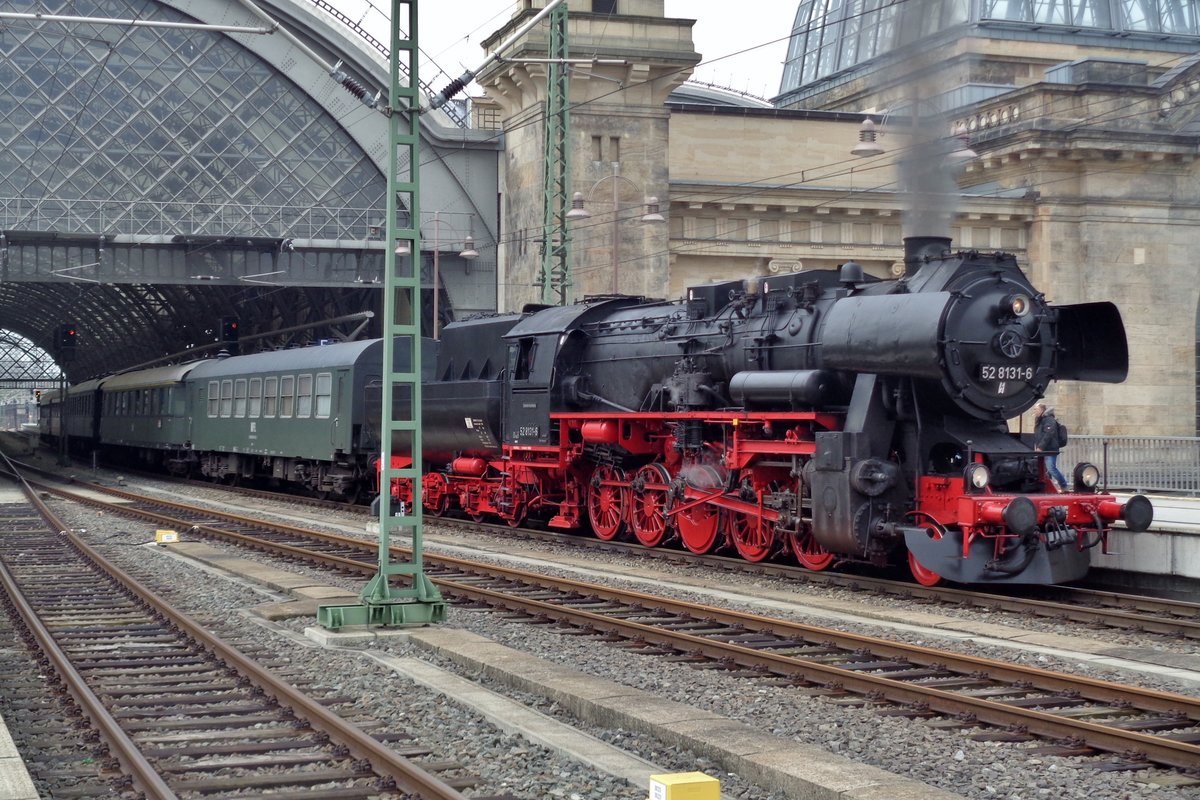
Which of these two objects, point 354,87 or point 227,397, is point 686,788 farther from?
point 227,397

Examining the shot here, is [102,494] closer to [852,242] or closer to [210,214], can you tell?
[210,214]

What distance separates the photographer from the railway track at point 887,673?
8008 millimetres

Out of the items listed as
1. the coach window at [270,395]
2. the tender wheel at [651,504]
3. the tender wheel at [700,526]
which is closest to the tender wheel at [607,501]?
the tender wheel at [651,504]

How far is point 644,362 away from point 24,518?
14425mm

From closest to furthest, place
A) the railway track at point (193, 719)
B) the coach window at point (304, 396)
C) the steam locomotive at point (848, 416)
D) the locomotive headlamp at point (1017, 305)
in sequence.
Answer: the railway track at point (193, 719), the steam locomotive at point (848, 416), the locomotive headlamp at point (1017, 305), the coach window at point (304, 396)

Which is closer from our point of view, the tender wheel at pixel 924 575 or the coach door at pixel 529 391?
the tender wheel at pixel 924 575

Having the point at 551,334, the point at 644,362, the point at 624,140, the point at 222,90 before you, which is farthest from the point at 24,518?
the point at 222,90

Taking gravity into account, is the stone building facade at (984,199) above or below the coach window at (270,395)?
above

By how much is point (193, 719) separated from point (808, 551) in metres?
9.05

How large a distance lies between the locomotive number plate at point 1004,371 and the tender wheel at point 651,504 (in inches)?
205

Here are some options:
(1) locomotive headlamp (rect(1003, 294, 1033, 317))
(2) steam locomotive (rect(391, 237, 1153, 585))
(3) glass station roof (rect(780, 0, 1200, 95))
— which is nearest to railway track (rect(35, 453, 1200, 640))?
(2) steam locomotive (rect(391, 237, 1153, 585))

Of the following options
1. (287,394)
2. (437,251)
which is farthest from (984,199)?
(287,394)

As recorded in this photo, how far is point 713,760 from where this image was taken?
293 inches

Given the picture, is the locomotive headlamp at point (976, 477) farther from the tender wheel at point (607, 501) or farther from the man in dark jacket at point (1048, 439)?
the tender wheel at point (607, 501)
